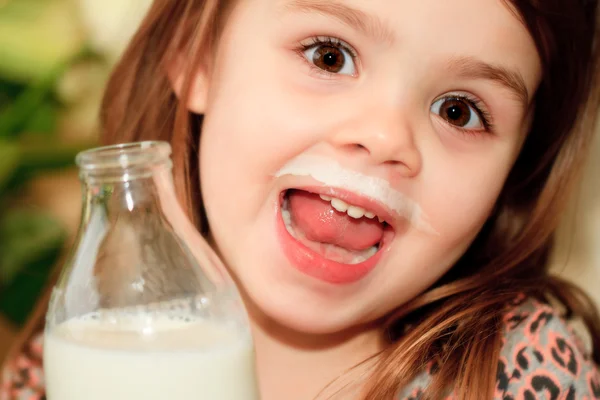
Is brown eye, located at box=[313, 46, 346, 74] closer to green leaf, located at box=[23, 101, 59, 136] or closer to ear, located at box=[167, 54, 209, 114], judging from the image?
ear, located at box=[167, 54, 209, 114]

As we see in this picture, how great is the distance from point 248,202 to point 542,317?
1.30ft

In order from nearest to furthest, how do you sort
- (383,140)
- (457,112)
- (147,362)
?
1. (147,362)
2. (383,140)
3. (457,112)

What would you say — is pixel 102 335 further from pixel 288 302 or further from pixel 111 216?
pixel 288 302

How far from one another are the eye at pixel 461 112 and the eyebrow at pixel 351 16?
0.12 m

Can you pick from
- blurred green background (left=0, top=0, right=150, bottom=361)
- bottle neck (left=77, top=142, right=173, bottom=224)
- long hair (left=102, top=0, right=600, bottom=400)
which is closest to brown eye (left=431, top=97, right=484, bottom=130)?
long hair (left=102, top=0, right=600, bottom=400)

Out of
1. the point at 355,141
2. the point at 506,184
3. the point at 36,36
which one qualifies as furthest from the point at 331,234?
the point at 36,36

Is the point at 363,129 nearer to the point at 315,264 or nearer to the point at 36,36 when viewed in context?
the point at 315,264

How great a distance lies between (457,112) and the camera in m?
0.88

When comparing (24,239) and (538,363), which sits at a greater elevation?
(538,363)

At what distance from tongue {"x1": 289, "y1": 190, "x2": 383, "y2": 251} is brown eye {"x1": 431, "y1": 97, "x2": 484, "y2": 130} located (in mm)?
149

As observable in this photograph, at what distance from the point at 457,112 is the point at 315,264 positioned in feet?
0.80

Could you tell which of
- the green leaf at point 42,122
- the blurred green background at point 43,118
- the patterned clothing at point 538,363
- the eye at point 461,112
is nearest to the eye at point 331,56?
the eye at point 461,112

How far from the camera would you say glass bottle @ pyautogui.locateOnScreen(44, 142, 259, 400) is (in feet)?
1.97

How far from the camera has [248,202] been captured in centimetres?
85
